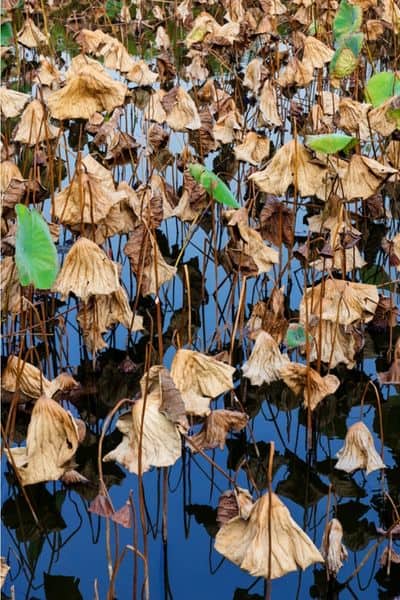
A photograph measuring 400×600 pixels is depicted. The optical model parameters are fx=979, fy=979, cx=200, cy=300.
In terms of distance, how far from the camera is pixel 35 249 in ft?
4.00

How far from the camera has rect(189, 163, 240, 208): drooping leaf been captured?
1.52 meters

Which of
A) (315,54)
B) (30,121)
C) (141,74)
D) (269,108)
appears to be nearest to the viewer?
(30,121)

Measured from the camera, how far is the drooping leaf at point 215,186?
1.52 metres

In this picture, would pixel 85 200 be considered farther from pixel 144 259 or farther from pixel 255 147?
pixel 255 147

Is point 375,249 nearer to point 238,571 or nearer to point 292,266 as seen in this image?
point 292,266

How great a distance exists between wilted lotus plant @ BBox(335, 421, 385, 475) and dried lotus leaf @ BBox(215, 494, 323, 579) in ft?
1.25

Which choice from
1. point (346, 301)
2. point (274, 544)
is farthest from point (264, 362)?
point (274, 544)

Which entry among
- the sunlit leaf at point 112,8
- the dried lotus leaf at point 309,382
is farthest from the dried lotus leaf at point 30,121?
the sunlit leaf at point 112,8

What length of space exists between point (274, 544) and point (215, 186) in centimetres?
66

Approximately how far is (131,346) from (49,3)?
9.26 ft

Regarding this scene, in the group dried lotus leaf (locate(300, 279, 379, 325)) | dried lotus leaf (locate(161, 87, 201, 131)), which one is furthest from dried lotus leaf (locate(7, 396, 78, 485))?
dried lotus leaf (locate(161, 87, 201, 131))

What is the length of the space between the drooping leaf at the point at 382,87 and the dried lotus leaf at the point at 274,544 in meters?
1.15

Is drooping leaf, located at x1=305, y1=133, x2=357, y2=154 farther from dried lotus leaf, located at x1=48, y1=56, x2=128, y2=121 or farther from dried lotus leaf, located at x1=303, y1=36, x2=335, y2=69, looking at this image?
dried lotus leaf, located at x1=303, y1=36, x2=335, y2=69

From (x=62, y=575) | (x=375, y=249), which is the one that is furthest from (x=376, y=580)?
(x=375, y=249)
